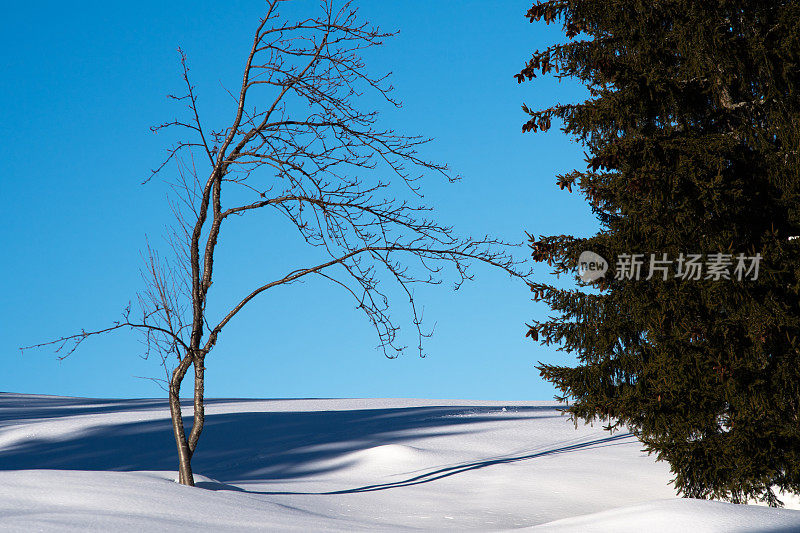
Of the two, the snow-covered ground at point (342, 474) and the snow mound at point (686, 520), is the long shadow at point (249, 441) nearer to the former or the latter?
the snow-covered ground at point (342, 474)

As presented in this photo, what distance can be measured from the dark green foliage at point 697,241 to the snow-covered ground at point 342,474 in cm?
125

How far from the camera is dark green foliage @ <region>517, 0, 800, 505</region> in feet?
25.5

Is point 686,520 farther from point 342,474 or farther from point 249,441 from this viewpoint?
point 249,441

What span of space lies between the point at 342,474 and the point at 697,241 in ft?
20.1

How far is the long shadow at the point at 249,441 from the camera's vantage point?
11.5 metres

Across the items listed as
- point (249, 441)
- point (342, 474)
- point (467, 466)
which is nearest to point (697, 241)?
point (467, 466)

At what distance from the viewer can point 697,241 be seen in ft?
26.6

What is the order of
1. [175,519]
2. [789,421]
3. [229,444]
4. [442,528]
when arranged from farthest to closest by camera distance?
[229,444] → [789,421] → [442,528] → [175,519]

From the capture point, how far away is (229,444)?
12797 mm

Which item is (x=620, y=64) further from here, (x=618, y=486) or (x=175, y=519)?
(x=175, y=519)

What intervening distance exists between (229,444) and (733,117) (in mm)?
9835

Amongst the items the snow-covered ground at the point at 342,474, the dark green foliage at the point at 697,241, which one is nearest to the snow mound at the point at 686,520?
the snow-covered ground at the point at 342,474

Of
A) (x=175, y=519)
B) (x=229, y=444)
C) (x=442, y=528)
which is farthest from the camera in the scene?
(x=229, y=444)

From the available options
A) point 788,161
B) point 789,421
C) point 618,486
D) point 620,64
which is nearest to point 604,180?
point 620,64
